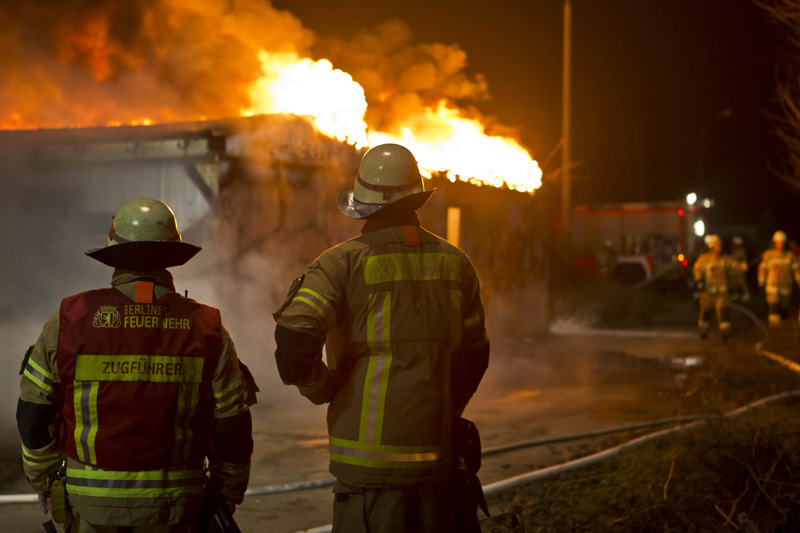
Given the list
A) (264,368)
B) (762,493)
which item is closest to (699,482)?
(762,493)

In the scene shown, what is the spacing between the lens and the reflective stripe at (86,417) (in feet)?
7.76

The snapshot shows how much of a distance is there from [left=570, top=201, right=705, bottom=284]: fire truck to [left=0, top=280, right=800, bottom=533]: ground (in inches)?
361

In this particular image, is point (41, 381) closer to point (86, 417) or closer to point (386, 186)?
point (86, 417)

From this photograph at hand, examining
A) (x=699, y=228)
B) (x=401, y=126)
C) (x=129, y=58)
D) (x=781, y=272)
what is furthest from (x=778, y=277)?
(x=129, y=58)

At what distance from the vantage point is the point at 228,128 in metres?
9.22

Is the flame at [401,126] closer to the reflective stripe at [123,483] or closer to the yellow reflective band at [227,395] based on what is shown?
the yellow reflective band at [227,395]

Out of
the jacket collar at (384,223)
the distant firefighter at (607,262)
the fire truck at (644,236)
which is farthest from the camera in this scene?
the fire truck at (644,236)

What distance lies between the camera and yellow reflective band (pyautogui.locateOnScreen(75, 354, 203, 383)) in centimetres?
236

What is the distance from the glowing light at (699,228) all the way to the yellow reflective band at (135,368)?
24.2m

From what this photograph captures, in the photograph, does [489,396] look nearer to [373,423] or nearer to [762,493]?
[762,493]

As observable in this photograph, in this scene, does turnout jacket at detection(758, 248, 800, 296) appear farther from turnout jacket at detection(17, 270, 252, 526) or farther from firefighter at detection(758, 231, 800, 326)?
turnout jacket at detection(17, 270, 252, 526)

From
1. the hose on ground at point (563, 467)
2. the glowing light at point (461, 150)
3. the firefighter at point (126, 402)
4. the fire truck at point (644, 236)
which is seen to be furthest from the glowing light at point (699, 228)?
the firefighter at point (126, 402)

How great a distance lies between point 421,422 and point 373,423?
17cm

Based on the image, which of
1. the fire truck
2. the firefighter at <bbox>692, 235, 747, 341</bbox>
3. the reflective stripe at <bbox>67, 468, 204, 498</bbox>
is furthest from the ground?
the fire truck
